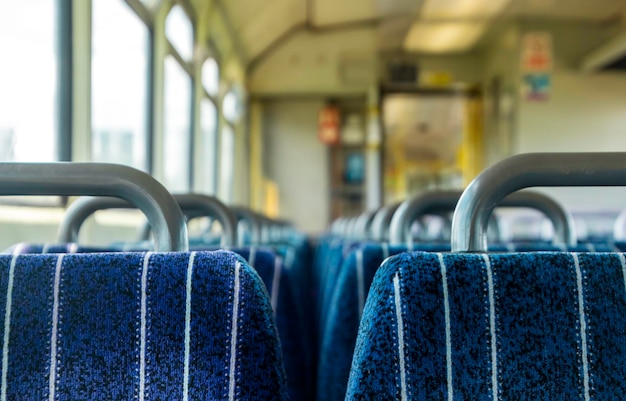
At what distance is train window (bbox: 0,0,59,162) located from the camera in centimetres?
202

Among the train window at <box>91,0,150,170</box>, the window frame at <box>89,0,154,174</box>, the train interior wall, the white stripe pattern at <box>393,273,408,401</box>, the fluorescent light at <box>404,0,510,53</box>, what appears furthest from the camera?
the train interior wall

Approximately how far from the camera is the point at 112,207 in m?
1.03

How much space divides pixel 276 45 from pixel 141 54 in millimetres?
5211

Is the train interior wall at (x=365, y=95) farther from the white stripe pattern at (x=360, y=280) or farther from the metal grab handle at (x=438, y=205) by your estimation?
the white stripe pattern at (x=360, y=280)

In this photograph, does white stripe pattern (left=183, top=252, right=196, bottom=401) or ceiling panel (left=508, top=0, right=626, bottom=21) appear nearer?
white stripe pattern (left=183, top=252, right=196, bottom=401)

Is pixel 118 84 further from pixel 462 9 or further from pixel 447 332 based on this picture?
pixel 462 9

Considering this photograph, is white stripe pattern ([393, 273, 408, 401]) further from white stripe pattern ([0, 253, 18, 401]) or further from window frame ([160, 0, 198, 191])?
window frame ([160, 0, 198, 191])

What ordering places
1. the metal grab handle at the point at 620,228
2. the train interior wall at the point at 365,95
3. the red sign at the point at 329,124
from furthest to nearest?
the red sign at the point at 329,124 < the train interior wall at the point at 365,95 < the metal grab handle at the point at 620,228

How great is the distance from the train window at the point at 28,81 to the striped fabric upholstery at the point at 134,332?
158cm

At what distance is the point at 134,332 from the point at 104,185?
0.68ft

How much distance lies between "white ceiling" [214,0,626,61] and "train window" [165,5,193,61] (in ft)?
4.53

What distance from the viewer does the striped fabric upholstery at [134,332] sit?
1.76 feet

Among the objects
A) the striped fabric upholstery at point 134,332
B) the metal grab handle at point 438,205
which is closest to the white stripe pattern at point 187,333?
the striped fabric upholstery at point 134,332

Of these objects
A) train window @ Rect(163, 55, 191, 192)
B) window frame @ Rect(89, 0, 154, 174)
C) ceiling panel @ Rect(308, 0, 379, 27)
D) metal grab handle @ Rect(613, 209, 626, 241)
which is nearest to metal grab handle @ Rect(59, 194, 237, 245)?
metal grab handle @ Rect(613, 209, 626, 241)
